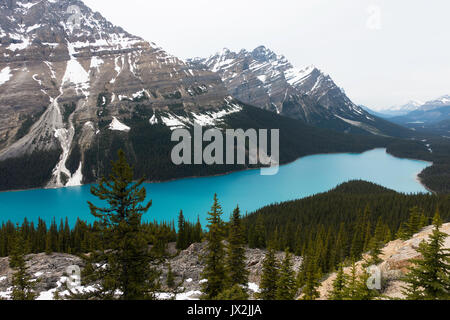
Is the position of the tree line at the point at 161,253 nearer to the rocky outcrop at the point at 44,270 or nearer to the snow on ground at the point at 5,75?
the rocky outcrop at the point at 44,270

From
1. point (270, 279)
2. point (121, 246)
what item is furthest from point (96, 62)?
point (121, 246)

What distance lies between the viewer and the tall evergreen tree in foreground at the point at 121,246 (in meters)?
11.4

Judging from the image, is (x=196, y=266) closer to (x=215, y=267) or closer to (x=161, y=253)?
(x=215, y=267)

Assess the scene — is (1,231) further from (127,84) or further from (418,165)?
(418,165)

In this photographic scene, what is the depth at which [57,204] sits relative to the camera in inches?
3696

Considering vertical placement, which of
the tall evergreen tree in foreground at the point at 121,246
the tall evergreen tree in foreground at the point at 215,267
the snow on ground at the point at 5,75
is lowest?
the tall evergreen tree in foreground at the point at 215,267

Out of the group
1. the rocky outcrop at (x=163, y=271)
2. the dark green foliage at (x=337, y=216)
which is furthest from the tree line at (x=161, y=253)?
the rocky outcrop at (x=163, y=271)

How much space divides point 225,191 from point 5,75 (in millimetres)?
156317

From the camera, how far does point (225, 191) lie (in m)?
111

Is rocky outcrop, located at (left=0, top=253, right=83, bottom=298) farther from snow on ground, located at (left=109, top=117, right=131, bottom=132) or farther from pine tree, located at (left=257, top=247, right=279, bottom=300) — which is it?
snow on ground, located at (left=109, top=117, right=131, bottom=132)

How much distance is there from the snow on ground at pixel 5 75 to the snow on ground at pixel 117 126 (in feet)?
212

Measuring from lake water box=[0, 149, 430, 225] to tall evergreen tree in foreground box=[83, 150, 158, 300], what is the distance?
64350mm

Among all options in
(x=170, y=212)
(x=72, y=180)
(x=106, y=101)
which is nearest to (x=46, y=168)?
(x=72, y=180)

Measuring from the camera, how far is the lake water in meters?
84.6
